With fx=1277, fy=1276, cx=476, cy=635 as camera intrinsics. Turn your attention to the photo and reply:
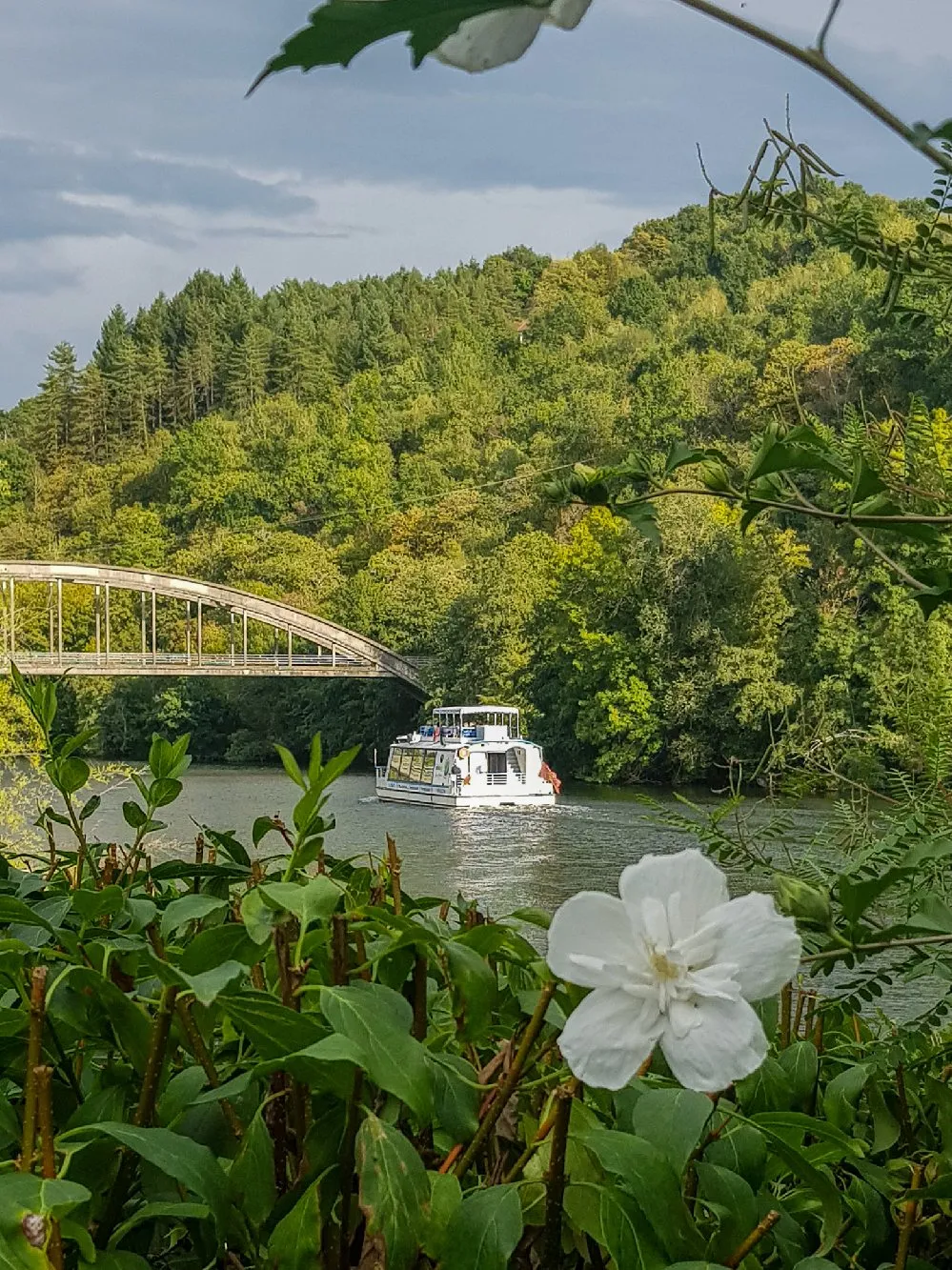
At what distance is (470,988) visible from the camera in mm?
221

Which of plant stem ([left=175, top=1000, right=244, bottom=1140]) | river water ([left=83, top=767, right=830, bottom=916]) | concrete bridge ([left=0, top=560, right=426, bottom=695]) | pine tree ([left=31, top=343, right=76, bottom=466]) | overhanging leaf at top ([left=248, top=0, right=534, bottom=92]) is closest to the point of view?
overhanging leaf at top ([left=248, top=0, right=534, bottom=92])

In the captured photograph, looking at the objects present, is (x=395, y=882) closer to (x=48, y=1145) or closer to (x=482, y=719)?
(x=48, y=1145)

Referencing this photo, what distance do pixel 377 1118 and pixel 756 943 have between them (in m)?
0.08

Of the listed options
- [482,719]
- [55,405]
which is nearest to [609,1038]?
[482,719]

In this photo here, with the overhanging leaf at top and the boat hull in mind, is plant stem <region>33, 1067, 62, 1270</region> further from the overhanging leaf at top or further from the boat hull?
the boat hull

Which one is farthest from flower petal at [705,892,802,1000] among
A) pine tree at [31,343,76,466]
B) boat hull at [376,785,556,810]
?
pine tree at [31,343,76,466]

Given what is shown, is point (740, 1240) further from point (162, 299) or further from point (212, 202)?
point (212, 202)

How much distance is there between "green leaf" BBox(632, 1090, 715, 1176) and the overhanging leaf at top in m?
0.16

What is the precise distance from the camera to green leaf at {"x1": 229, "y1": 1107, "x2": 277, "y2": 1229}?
206 mm

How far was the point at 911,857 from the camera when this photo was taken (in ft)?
0.88

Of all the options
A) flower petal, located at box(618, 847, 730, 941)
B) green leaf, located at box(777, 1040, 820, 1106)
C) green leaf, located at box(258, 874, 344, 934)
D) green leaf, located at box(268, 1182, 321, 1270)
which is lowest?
green leaf, located at box(777, 1040, 820, 1106)

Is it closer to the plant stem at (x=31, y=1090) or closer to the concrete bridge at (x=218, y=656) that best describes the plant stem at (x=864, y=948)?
the plant stem at (x=31, y=1090)

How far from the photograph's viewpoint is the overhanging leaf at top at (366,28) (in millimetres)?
123

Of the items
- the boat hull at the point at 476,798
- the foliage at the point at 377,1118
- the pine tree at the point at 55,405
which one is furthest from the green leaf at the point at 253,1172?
the pine tree at the point at 55,405
